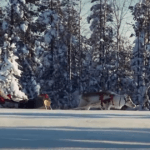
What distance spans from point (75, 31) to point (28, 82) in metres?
6.46

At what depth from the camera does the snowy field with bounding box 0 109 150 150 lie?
694 cm

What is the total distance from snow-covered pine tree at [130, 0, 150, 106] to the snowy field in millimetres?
28052

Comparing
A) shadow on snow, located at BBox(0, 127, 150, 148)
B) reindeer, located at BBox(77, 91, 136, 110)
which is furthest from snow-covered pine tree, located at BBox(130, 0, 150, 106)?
shadow on snow, located at BBox(0, 127, 150, 148)

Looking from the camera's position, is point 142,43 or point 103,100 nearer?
point 103,100

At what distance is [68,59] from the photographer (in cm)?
3825

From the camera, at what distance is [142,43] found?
1542 inches

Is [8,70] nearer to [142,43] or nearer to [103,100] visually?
[103,100]

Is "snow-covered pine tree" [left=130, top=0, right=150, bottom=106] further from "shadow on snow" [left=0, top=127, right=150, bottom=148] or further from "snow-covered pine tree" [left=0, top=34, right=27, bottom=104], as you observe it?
"shadow on snow" [left=0, top=127, right=150, bottom=148]

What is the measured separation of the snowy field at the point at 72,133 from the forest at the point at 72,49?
2502 cm

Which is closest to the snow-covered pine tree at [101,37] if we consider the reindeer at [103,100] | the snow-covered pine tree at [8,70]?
the snow-covered pine tree at [8,70]

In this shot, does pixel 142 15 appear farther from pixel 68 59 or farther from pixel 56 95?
pixel 56 95

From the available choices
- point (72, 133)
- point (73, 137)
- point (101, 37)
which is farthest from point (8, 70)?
point (73, 137)

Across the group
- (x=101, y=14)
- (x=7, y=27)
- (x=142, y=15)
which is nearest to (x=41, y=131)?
(x=7, y=27)

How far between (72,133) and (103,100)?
9748 millimetres
